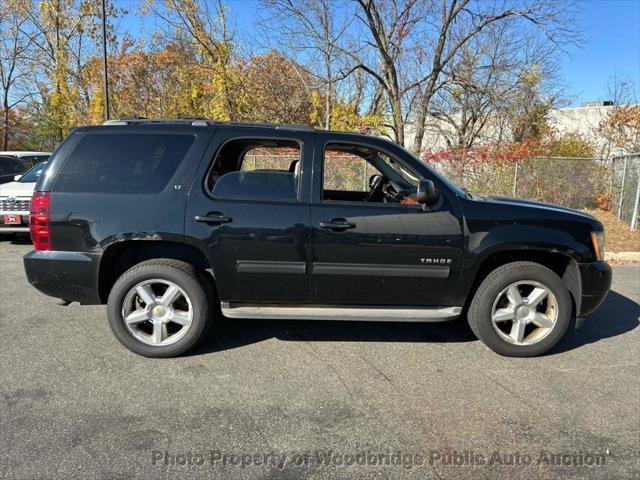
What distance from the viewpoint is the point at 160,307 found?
3.69 m

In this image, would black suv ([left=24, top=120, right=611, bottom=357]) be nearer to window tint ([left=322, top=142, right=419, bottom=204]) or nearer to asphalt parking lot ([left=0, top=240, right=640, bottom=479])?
window tint ([left=322, top=142, right=419, bottom=204])

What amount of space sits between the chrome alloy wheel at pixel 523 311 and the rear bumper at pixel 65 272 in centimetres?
330

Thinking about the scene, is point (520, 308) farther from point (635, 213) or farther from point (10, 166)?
point (10, 166)

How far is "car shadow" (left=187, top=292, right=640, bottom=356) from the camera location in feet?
13.5

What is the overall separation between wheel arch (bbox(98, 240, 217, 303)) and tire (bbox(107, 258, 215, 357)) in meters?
0.11

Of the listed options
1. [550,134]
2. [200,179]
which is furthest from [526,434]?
[550,134]

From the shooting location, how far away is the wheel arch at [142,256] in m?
3.75

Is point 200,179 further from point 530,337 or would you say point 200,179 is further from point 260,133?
point 530,337

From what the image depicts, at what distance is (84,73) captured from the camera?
23.6 meters

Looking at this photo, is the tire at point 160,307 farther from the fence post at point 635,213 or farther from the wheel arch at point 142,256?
the fence post at point 635,213

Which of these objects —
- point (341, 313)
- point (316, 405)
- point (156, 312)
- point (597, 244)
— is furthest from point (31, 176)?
point (597, 244)

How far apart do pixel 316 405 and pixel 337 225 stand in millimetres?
1354

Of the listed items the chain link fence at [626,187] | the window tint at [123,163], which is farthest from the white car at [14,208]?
the chain link fence at [626,187]

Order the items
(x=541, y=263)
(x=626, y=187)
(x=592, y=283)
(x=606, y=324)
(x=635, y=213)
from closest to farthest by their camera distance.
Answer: (x=592, y=283)
(x=541, y=263)
(x=606, y=324)
(x=635, y=213)
(x=626, y=187)
